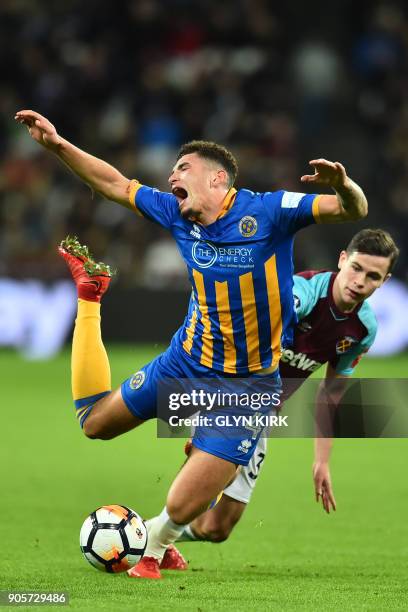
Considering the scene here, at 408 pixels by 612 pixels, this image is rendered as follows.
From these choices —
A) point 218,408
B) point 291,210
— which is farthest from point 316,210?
point 218,408

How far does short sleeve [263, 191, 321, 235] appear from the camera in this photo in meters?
5.13

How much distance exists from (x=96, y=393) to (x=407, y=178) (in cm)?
1100

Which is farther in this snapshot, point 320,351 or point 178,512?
point 320,351

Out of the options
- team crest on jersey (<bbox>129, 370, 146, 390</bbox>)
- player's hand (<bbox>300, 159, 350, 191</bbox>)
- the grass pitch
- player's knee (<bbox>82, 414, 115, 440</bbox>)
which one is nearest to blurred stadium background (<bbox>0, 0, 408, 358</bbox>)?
the grass pitch

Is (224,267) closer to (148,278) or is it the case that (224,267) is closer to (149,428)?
(149,428)

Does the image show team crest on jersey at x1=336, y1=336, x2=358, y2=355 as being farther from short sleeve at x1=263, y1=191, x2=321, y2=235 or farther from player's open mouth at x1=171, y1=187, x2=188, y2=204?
player's open mouth at x1=171, y1=187, x2=188, y2=204

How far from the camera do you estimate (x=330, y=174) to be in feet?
16.0

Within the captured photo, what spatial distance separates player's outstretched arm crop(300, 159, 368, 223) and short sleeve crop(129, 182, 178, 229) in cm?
77

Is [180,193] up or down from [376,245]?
up

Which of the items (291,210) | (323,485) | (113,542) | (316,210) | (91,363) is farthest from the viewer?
(323,485)

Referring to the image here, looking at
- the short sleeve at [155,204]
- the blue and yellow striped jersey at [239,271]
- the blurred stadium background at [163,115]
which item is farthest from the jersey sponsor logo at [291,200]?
the blurred stadium background at [163,115]

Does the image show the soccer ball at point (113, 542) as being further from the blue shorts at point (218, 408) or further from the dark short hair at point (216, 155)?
the dark short hair at point (216, 155)

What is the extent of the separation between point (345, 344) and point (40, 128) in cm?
198

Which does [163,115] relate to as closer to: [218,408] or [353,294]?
[353,294]
